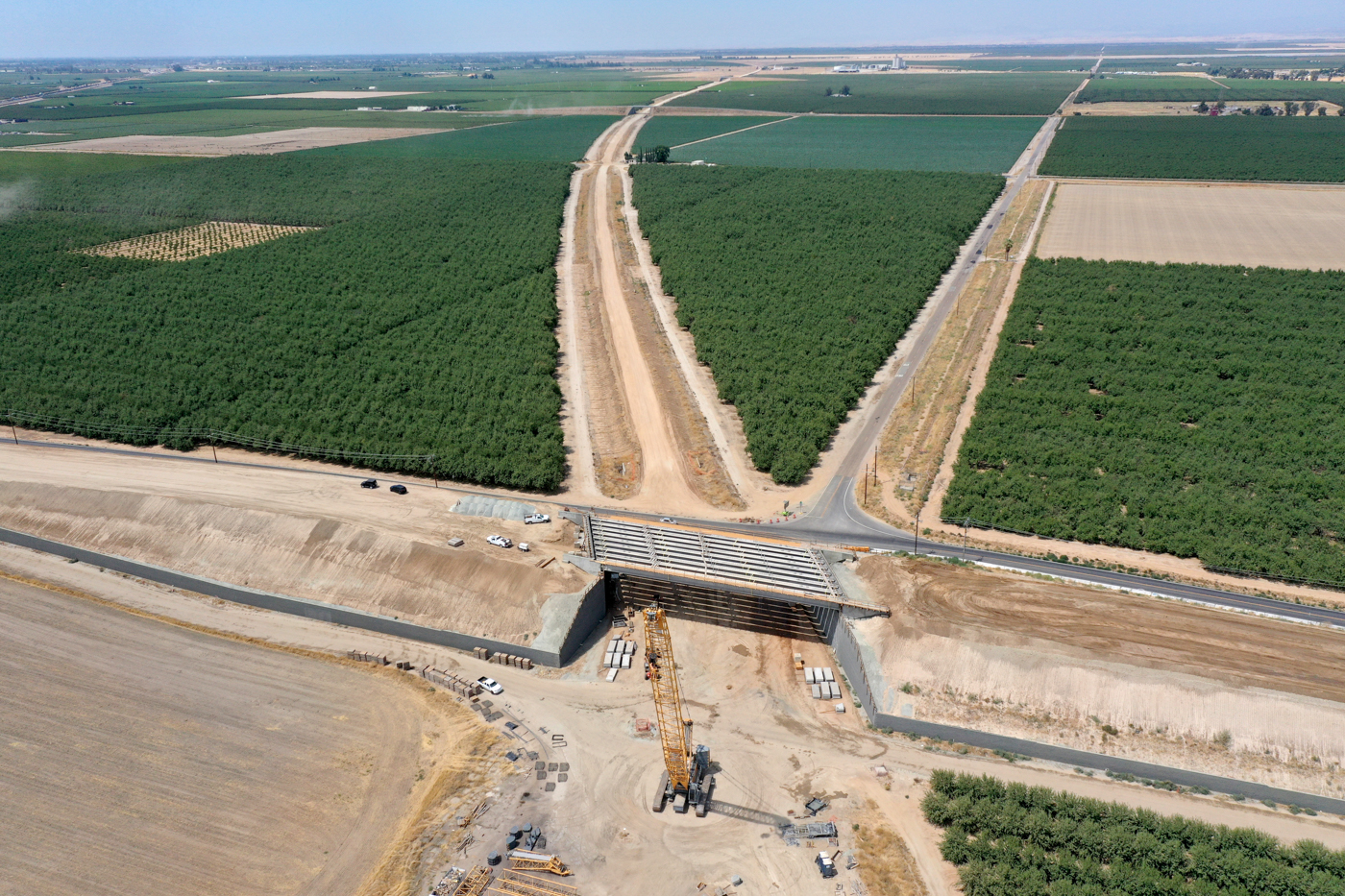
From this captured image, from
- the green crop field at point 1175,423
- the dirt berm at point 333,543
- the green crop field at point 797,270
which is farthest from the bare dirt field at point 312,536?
the green crop field at point 1175,423

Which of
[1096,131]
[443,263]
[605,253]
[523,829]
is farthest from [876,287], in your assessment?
[1096,131]

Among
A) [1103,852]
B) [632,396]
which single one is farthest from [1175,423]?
[632,396]

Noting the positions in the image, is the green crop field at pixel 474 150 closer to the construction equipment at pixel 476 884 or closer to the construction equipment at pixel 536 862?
the construction equipment at pixel 536 862

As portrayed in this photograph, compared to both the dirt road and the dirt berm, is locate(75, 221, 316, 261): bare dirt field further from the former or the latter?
the dirt berm

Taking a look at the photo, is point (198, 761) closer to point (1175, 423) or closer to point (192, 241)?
point (1175, 423)

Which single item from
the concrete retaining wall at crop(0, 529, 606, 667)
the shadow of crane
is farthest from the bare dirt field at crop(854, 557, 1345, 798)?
the concrete retaining wall at crop(0, 529, 606, 667)

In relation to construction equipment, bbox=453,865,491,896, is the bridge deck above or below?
above
